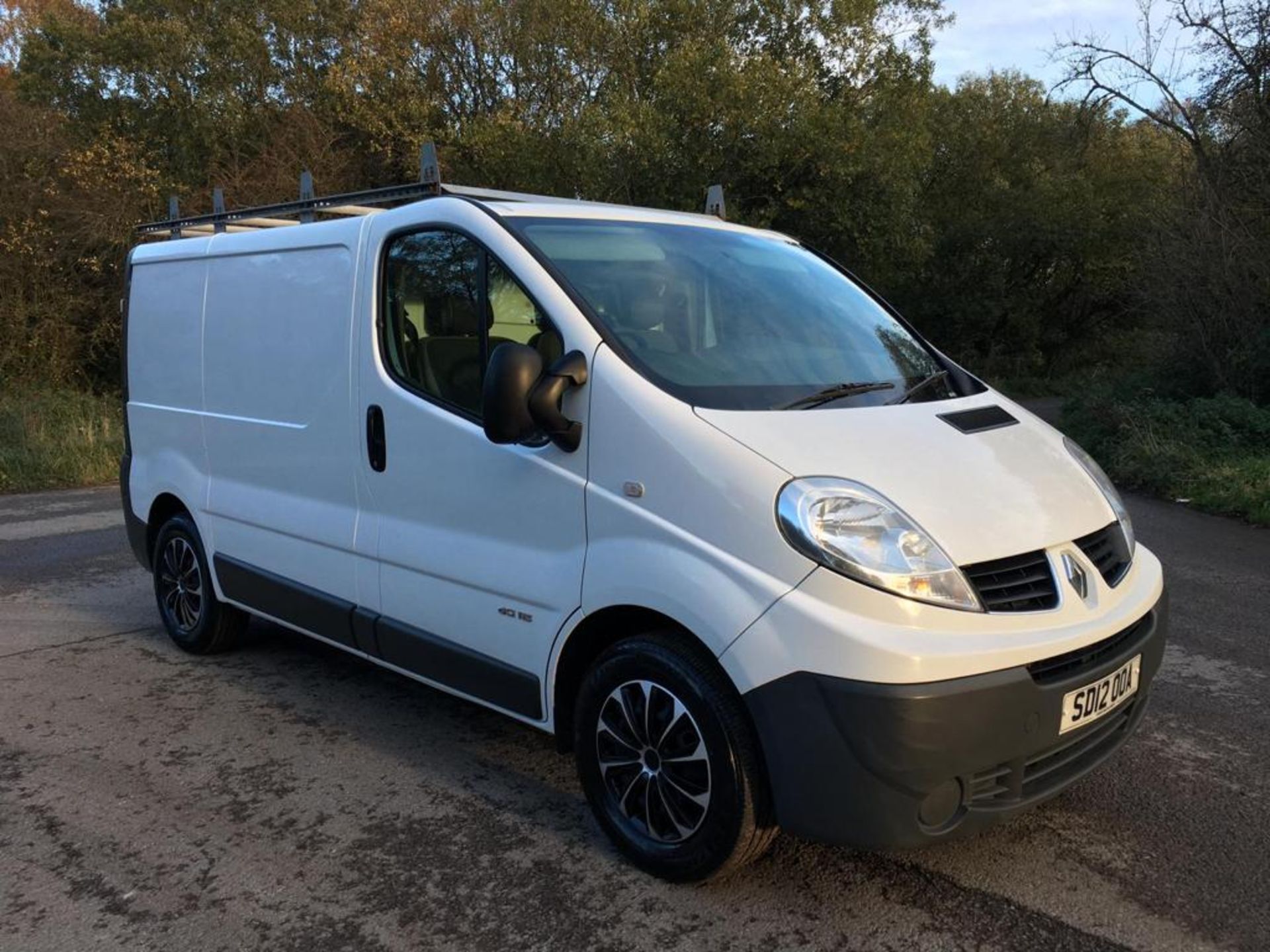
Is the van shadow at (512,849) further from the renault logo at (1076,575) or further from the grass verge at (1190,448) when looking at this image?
the grass verge at (1190,448)

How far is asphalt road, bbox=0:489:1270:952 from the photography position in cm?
279

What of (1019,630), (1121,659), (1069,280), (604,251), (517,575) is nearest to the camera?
(1019,630)

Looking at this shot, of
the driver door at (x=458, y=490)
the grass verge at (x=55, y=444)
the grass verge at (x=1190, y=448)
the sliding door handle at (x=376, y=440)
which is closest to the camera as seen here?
the driver door at (x=458, y=490)

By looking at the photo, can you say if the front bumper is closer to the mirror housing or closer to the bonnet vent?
the bonnet vent

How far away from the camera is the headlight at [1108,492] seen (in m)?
3.30

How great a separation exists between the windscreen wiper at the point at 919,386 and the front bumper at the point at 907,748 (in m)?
0.96

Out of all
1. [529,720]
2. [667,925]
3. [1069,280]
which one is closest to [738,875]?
[667,925]

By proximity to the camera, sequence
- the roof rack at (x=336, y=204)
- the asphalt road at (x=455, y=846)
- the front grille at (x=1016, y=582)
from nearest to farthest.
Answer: the front grille at (x=1016, y=582) < the asphalt road at (x=455, y=846) < the roof rack at (x=336, y=204)

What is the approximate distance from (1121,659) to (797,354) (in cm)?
136

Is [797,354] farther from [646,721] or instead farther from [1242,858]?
[1242,858]

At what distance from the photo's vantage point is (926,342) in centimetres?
414

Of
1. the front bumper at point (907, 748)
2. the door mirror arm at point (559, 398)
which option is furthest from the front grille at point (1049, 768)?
the door mirror arm at point (559, 398)

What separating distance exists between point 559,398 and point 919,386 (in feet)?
4.21

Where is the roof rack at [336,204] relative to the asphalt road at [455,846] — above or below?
above
